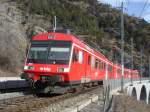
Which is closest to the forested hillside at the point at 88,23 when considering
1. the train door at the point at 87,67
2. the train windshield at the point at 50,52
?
the train door at the point at 87,67

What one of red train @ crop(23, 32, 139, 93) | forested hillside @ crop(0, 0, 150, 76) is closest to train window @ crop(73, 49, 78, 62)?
red train @ crop(23, 32, 139, 93)

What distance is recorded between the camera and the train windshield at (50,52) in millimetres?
21266

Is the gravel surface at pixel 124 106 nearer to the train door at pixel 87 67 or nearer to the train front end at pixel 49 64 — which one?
the train door at pixel 87 67

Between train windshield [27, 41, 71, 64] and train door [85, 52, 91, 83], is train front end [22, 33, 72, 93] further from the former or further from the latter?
train door [85, 52, 91, 83]

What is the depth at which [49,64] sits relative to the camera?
21.1 metres

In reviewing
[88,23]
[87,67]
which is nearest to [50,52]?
[87,67]

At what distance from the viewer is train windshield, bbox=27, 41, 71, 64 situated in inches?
837

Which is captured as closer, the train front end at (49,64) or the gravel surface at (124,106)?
the gravel surface at (124,106)

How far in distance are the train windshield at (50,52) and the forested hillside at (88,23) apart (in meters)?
26.6

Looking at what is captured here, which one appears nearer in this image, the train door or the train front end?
the train front end

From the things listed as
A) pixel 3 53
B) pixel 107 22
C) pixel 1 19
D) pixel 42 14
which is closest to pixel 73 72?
pixel 3 53

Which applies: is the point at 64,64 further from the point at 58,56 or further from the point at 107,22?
the point at 107,22

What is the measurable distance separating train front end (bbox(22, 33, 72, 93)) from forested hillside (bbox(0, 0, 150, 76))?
87.2ft

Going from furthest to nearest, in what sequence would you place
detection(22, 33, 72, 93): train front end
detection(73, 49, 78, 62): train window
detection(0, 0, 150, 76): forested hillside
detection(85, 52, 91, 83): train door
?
detection(0, 0, 150, 76): forested hillside
detection(85, 52, 91, 83): train door
detection(73, 49, 78, 62): train window
detection(22, 33, 72, 93): train front end
